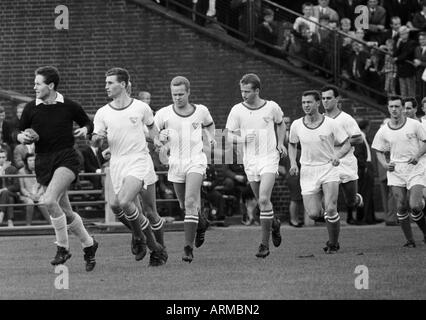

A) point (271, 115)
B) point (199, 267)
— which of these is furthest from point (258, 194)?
point (199, 267)

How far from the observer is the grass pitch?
1210cm

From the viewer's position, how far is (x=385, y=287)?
12.5 meters

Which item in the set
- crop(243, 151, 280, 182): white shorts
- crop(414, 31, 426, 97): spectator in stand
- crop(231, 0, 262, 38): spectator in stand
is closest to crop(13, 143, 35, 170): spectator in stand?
crop(231, 0, 262, 38): spectator in stand

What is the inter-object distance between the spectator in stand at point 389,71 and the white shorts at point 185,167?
36.3 ft

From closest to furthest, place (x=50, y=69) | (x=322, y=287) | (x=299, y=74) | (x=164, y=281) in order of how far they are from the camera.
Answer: (x=322, y=287), (x=164, y=281), (x=50, y=69), (x=299, y=74)

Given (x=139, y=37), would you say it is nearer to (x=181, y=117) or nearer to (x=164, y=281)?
(x=181, y=117)

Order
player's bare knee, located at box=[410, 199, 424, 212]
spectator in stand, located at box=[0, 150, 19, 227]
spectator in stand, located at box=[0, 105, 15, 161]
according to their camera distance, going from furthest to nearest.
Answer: spectator in stand, located at box=[0, 105, 15, 161]
spectator in stand, located at box=[0, 150, 19, 227]
player's bare knee, located at box=[410, 199, 424, 212]

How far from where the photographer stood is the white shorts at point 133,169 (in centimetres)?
1500

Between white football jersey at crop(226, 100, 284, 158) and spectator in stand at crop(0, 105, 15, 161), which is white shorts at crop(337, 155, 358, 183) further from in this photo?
spectator in stand at crop(0, 105, 15, 161)

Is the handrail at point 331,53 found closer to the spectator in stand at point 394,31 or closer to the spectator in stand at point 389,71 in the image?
the spectator in stand at point 389,71

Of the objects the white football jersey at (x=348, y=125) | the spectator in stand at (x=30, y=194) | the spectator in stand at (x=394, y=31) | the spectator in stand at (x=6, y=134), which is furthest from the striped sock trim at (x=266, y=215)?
the spectator in stand at (x=394, y=31)

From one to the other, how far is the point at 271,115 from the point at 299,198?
25.1 feet

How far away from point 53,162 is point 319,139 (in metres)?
4.43

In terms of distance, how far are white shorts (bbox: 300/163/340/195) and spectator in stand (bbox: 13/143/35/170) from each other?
8109 millimetres
